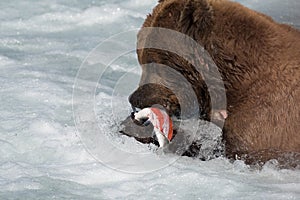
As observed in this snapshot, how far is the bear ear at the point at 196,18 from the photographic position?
4.34 meters

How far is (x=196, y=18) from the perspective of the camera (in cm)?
435

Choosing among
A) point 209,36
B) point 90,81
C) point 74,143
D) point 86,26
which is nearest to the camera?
point 209,36

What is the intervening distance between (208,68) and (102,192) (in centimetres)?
96

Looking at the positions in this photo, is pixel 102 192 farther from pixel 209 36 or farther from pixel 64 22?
pixel 64 22

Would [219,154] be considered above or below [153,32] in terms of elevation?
below

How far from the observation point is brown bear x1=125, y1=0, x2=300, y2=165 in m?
4.40

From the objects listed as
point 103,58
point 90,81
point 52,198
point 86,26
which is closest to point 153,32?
point 52,198

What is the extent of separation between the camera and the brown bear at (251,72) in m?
4.40

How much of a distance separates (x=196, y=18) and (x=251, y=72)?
45 cm

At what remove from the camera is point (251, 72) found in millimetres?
4418

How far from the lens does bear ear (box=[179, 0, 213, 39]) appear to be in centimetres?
434

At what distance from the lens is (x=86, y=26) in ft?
27.1

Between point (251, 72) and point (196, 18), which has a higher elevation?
Result: point (196, 18)

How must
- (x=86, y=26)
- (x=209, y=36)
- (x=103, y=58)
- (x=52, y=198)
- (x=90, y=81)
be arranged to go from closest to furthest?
1. (x=52, y=198)
2. (x=209, y=36)
3. (x=90, y=81)
4. (x=103, y=58)
5. (x=86, y=26)
